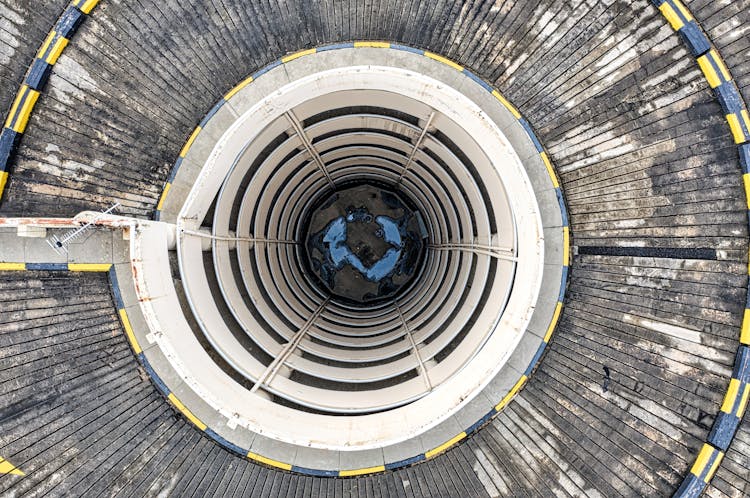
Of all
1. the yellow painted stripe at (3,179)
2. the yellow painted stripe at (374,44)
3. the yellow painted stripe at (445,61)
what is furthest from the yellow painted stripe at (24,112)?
the yellow painted stripe at (445,61)

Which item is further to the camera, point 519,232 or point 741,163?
point 519,232

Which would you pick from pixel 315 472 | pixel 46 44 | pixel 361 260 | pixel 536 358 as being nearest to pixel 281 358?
pixel 315 472

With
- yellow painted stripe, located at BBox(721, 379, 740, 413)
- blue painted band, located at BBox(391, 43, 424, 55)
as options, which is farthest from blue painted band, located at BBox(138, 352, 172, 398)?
yellow painted stripe, located at BBox(721, 379, 740, 413)

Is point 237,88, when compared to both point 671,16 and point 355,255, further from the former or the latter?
point 671,16

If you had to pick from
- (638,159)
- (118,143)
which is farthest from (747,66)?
(118,143)

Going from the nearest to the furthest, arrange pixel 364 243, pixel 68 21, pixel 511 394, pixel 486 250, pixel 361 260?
pixel 68 21 → pixel 511 394 → pixel 486 250 → pixel 361 260 → pixel 364 243

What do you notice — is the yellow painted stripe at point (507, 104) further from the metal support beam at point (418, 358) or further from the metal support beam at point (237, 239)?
the metal support beam at point (237, 239)
